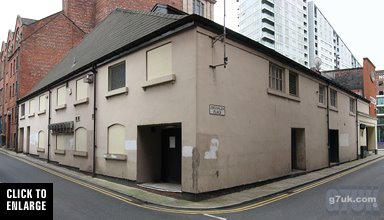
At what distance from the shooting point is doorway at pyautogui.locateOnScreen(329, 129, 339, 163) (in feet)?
80.5

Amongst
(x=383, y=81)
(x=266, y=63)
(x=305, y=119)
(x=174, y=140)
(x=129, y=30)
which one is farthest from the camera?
(x=383, y=81)

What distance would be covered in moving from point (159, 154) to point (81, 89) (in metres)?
7.19

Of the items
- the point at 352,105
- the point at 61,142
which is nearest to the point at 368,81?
the point at 352,105

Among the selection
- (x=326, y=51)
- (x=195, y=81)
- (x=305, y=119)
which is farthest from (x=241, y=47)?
(x=326, y=51)

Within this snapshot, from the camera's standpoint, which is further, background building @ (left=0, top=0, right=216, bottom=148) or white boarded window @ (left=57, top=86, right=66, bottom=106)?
background building @ (left=0, top=0, right=216, bottom=148)

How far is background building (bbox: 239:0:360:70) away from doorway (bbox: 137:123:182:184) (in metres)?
84.9

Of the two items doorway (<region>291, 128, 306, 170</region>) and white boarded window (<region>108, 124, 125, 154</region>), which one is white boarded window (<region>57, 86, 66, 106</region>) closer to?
white boarded window (<region>108, 124, 125, 154</region>)

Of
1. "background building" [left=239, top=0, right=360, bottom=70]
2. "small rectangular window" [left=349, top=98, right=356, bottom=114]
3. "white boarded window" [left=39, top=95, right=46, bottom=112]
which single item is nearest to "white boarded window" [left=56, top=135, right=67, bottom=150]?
"white boarded window" [left=39, top=95, right=46, bottom=112]

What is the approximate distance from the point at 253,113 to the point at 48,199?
8.45 metres

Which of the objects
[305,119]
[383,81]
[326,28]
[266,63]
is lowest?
[305,119]

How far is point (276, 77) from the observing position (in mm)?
16484

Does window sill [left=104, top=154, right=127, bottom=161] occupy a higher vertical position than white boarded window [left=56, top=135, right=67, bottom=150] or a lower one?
lower

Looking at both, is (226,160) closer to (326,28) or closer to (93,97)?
(93,97)

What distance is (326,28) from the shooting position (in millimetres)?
120688
